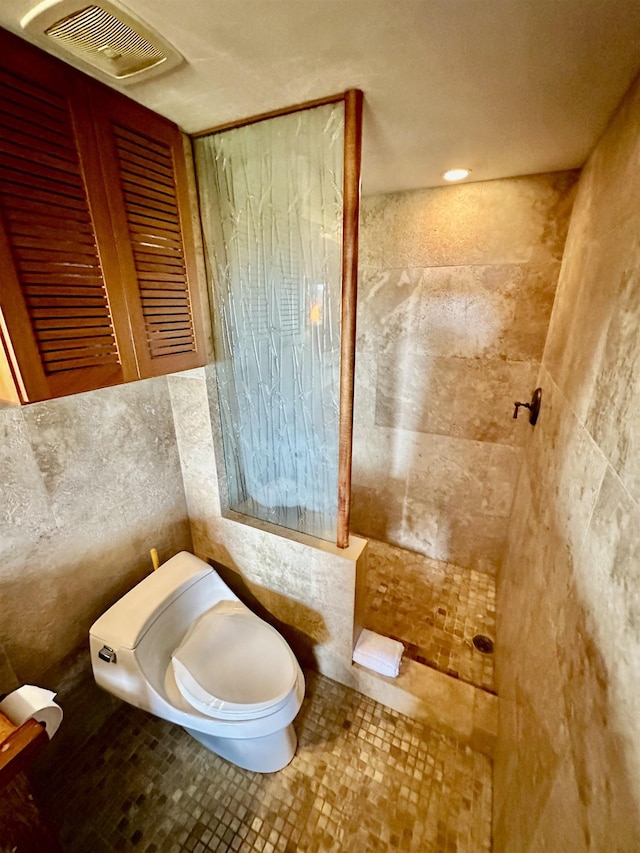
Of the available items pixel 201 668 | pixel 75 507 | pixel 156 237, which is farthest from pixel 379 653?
pixel 156 237

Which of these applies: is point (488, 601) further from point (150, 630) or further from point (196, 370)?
point (196, 370)

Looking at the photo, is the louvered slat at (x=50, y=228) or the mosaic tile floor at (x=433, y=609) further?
the mosaic tile floor at (x=433, y=609)

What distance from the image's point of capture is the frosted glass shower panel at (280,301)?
1065mm

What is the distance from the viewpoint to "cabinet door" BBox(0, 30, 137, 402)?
0.74 m

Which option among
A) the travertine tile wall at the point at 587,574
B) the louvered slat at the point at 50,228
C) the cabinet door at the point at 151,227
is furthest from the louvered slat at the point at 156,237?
the travertine tile wall at the point at 587,574

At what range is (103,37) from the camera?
71 centimetres

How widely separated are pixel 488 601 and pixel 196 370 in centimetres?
200

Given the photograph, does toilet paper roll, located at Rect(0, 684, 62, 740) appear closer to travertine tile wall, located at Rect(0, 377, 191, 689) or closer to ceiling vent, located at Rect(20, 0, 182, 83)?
travertine tile wall, located at Rect(0, 377, 191, 689)

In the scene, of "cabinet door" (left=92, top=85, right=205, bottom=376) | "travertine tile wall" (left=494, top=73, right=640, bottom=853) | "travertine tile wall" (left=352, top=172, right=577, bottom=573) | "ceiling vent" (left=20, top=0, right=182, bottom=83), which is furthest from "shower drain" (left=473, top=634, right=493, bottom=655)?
"ceiling vent" (left=20, top=0, right=182, bottom=83)

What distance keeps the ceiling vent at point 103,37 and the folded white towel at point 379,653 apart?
81.9 inches

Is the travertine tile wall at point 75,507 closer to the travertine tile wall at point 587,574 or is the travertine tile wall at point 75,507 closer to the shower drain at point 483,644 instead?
the travertine tile wall at point 587,574

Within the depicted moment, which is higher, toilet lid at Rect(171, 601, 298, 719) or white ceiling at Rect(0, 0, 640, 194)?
white ceiling at Rect(0, 0, 640, 194)

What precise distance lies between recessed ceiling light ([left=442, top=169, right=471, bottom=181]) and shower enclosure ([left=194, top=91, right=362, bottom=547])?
30.3 inches

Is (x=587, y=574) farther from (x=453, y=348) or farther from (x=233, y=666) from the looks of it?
(x=453, y=348)
